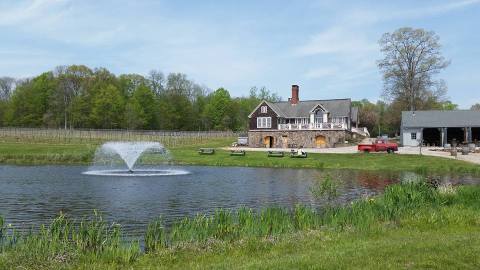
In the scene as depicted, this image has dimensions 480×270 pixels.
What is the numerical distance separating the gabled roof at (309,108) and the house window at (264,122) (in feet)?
6.23

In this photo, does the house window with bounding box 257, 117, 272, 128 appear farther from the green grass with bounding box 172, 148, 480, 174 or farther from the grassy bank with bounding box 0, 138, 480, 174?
the green grass with bounding box 172, 148, 480, 174

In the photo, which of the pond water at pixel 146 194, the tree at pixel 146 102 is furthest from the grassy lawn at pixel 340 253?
the tree at pixel 146 102

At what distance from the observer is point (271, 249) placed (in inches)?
433

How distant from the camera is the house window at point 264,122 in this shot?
72.9 metres

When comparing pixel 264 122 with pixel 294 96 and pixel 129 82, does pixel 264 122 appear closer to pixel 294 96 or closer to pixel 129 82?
pixel 294 96

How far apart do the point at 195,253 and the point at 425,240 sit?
5517 millimetres

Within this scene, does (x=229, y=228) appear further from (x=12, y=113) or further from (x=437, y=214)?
(x=12, y=113)

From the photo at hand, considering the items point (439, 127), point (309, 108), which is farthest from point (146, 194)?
point (309, 108)

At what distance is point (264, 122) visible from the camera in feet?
241

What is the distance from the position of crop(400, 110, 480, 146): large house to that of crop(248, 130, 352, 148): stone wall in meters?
8.75

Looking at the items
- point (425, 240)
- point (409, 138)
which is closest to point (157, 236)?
point (425, 240)

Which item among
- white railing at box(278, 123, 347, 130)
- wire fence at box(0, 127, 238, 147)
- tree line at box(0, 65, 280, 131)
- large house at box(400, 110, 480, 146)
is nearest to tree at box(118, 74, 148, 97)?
tree line at box(0, 65, 280, 131)

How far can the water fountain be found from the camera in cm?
3931

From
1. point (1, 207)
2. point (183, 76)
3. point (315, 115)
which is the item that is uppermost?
point (183, 76)
